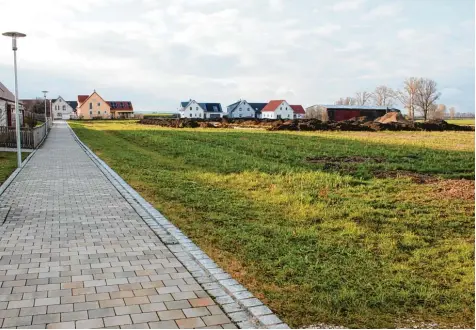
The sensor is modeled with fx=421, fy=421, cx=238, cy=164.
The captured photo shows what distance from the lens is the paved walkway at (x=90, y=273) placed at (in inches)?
152

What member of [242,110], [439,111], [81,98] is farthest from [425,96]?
[81,98]

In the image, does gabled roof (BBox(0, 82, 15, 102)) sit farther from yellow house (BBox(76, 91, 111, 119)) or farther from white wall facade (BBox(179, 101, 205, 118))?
white wall facade (BBox(179, 101, 205, 118))

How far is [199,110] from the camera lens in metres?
112

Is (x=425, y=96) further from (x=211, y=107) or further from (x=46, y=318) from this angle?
(x=46, y=318)

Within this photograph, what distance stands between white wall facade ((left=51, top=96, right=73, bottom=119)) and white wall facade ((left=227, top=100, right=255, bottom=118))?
41095 mm

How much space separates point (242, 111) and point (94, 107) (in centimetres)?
3696

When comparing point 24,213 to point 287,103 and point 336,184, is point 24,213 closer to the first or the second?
point 336,184

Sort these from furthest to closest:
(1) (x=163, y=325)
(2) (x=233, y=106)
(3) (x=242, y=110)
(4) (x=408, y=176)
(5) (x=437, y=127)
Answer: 1. (2) (x=233, y=106)
2. (3) (x=242, y=110)
3. (5) (x=437, y=127)
4. (4) (x=408, y=176)
5. (1) (x=163, y=325)

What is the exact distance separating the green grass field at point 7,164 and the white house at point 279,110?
90429mm

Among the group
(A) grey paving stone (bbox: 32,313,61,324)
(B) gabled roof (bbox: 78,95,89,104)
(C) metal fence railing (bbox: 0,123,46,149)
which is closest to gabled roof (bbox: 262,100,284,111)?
(B) gabled roof (bbox: 78,95,89,104)

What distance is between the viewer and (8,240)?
6.22 metres

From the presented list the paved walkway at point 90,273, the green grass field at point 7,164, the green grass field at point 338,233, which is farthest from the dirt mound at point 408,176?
the green grass field at point 7,164

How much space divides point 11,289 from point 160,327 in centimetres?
188

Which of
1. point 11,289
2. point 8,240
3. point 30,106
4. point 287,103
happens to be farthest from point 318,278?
point 287,103
